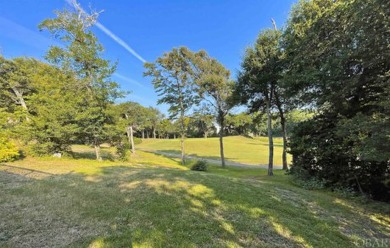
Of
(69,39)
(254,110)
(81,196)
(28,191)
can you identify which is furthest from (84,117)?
(254,110)

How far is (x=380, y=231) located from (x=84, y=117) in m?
13.9

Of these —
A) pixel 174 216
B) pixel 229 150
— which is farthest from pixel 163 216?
pixel 229 150

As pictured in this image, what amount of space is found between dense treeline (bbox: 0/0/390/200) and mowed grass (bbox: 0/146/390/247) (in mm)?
2067

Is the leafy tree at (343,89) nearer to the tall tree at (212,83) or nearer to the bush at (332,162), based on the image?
the bush at (332,162)

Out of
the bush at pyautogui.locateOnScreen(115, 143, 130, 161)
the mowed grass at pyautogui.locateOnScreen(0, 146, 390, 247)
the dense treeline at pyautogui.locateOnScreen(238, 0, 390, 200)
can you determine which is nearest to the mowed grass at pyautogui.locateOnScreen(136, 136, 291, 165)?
the bush at pyautogui.locateOnScreen(115, 143, 130, 161)

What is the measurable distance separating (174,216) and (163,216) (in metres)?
0.23

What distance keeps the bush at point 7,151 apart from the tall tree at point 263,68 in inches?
509

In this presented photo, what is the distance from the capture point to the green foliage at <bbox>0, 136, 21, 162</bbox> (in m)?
12.0

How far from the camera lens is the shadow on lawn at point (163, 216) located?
4141 millimetres

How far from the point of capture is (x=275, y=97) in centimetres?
1553

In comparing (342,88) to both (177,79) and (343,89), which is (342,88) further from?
(177,79)

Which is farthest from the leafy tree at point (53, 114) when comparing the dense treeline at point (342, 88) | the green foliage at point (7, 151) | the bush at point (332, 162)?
the bush at point (332, 162)

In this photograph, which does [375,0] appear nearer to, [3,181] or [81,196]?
[81,196]

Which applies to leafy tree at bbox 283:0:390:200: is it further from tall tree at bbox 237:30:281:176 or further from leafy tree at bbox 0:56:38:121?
leafy tree at bbox 0:56:38:121
